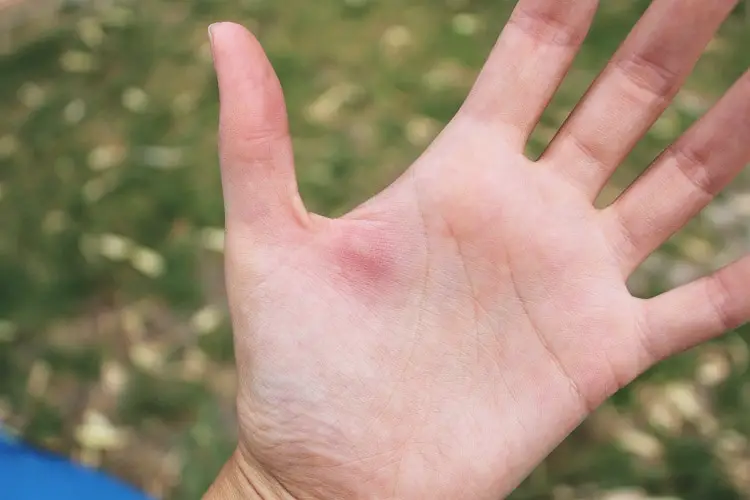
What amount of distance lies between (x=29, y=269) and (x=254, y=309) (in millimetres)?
956

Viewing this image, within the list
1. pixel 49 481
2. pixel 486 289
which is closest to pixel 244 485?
pixel 486 289

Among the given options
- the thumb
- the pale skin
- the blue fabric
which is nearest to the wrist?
the pale skin

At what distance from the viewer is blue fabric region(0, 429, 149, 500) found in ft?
3.52

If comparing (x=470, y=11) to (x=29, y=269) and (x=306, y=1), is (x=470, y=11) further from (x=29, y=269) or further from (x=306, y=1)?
(x=29, y=269)

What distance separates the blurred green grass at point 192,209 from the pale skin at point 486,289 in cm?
45

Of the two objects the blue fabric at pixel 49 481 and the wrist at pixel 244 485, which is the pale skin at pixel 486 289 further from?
the blue fabric at pixel 49 481

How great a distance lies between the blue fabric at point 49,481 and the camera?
1.07 m

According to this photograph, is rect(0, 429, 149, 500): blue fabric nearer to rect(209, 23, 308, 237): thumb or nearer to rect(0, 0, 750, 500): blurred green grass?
rect(0, 0, 750, 500): blurred green grass

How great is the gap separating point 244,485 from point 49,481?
55cm

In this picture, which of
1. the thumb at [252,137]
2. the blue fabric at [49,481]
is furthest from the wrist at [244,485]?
the blue fabric at [49,481]

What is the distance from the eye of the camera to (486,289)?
708 mm

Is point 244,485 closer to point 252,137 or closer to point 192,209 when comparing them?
point 252,137

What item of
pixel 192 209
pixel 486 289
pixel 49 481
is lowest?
pixel 49 481

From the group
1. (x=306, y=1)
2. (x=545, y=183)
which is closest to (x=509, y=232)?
(x=545, y=183)
